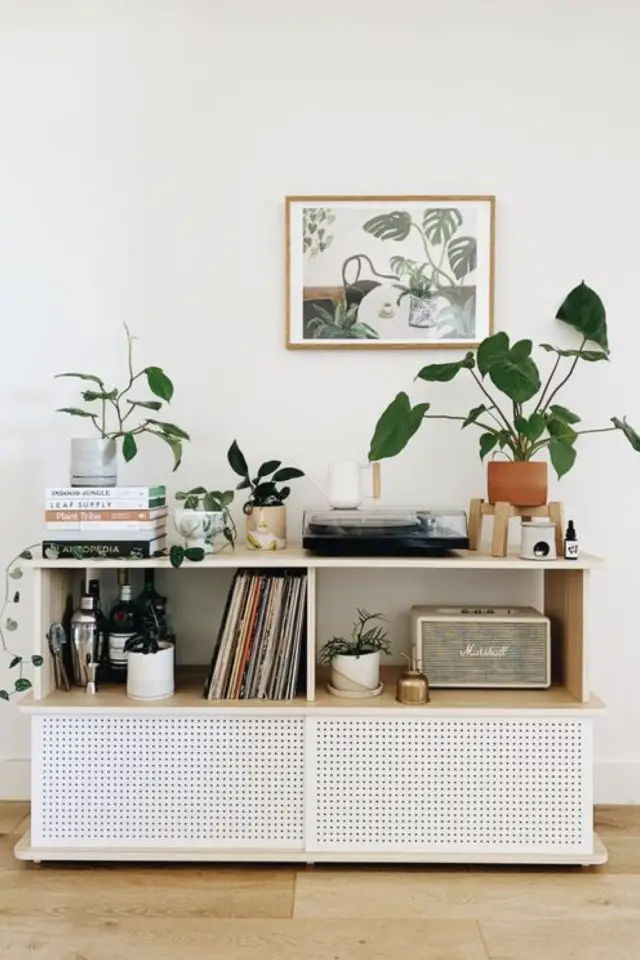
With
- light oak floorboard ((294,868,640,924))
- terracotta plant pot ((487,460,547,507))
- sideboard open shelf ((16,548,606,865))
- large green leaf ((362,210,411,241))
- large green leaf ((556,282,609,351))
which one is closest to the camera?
light oak floorboard ((294,868,640,924))

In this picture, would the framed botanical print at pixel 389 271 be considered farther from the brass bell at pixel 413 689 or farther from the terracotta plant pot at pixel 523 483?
the brass bell at pixel 413 689

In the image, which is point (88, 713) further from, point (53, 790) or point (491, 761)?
point (491, 761)

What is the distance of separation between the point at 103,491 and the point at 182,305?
0.64 metres

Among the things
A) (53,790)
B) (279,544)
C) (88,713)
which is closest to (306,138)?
(279,544)

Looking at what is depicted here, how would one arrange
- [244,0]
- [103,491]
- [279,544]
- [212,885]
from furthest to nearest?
[244,0], [279,544], [103,491], [212,885]

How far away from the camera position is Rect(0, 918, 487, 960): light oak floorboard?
1622 millimetres

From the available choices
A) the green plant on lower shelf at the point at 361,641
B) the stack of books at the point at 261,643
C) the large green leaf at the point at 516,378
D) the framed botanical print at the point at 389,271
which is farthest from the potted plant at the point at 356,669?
the framed botanical print at the point at 389,271

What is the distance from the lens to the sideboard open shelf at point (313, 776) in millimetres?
1971

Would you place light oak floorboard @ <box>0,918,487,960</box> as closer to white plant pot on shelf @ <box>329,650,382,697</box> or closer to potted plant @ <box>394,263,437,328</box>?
white plant pot on shelf @ <box>329,650,382,697</box>

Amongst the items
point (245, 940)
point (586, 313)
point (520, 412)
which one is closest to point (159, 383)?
point (520, 412)

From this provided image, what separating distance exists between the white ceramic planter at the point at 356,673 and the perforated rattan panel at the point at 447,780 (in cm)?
9

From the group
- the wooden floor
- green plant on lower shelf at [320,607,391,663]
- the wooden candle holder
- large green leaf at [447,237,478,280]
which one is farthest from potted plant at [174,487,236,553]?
large green leaf at [447,237,478,280]

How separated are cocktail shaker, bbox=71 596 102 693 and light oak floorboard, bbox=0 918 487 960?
57 cm

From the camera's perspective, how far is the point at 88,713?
6.52 feet
